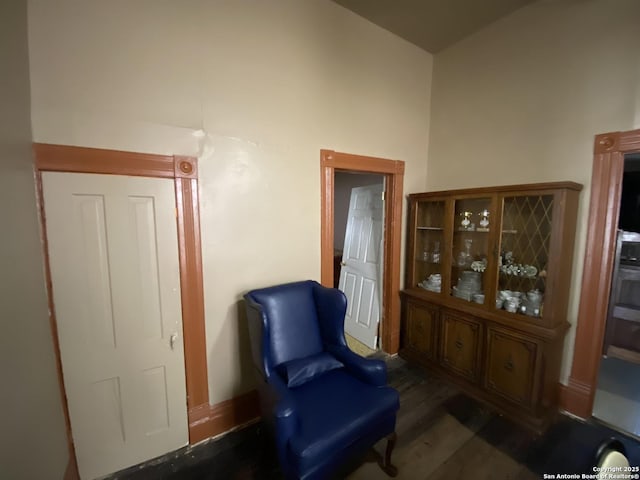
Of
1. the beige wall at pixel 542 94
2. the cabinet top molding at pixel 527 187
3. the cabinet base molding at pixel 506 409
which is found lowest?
the cabinet base molding at pixel 506 409

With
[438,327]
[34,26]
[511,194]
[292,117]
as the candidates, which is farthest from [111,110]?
[438,327]

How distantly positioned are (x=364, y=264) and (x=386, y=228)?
59 centimetres

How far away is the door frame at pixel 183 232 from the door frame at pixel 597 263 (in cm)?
279

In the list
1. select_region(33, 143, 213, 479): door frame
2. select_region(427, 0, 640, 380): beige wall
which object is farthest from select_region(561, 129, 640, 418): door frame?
select_region(33, 143, 213, 479): door frame

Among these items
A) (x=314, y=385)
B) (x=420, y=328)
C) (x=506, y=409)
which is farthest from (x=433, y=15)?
(x=506, y=409)

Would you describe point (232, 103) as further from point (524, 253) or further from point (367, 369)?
point (524, 253)

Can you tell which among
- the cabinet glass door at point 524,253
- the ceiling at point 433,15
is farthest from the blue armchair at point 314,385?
the ceiling at point 433,15

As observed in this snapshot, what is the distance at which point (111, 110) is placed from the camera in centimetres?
149

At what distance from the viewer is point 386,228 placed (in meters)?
2.84

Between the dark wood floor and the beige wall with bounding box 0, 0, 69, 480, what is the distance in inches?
29.7

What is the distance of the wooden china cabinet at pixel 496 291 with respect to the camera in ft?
6.27

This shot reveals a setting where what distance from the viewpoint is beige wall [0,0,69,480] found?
923 millimetres

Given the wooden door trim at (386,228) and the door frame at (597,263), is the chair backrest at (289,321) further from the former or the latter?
the door frame at (597,263)

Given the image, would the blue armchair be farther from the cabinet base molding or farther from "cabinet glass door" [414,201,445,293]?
"cabinet glass door" [414,201,445,293]
